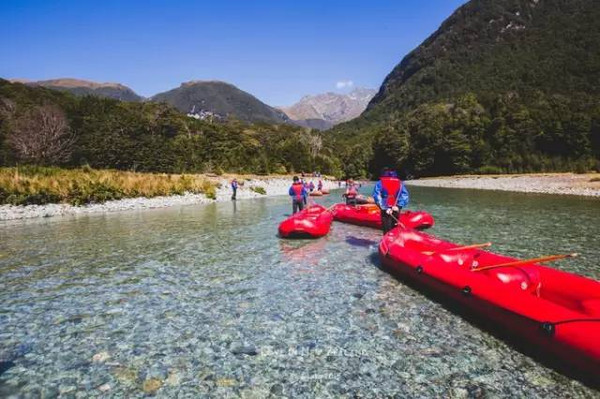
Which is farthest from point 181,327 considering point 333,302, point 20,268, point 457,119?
point 457,119

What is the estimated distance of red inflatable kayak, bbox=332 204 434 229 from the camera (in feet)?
51.2

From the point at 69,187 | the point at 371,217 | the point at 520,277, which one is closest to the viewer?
the point at 520,277

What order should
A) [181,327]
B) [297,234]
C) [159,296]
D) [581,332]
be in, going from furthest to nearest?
1. [297,234]
2. [159,296]
3. [181,327]
4. [581,332]

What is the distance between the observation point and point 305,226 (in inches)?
567

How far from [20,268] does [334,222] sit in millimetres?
13226

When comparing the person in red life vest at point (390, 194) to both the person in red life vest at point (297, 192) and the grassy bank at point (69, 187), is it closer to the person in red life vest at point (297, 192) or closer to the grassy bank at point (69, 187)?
the person in red life vest at point (297, 192)

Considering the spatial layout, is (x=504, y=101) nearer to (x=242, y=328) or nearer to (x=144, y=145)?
(x=144, y=145)

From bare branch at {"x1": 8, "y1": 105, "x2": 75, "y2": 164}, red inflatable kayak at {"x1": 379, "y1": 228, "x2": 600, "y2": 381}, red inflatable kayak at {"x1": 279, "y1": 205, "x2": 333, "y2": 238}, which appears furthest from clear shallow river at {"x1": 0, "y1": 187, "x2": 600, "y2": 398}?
bare branch at {"x1": 8, "y1": 105, "x2": 75, "y2": 164}

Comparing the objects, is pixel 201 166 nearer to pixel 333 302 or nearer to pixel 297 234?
pixel 297 234

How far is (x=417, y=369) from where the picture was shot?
5.25 meters

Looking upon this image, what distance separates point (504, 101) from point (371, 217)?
246 feet

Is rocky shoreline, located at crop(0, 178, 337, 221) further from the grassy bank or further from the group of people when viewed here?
the group of people

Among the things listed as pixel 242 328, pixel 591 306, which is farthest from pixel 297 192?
pixel 591 306

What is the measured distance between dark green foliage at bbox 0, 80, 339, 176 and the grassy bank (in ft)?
45.1
